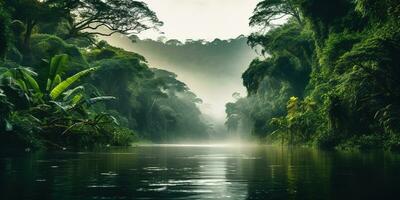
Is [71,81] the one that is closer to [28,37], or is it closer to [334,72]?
[334,72]

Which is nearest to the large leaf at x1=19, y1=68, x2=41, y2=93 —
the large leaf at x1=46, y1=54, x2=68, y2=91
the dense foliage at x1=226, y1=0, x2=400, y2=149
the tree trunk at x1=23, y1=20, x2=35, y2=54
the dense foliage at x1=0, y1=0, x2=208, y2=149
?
the dense foliage at x1=0, y1=0, x2=208, y2=149

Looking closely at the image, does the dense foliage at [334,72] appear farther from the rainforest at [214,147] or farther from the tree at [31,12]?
the tree at [31,12]

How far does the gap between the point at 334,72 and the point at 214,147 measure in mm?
17671

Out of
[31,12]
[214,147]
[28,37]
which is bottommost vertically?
[214,147]

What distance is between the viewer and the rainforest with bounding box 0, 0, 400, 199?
8953 millimetres

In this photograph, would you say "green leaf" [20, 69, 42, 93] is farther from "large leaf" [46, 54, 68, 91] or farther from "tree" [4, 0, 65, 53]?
"tree" [4, 0, 65, 53]

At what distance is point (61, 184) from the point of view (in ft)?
28.3

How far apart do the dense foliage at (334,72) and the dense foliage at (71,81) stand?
47.3 feet

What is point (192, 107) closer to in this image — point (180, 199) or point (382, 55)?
point (382, 55)

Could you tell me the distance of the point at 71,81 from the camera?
3075 centimetres

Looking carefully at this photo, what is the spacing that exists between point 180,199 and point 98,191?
154 cm

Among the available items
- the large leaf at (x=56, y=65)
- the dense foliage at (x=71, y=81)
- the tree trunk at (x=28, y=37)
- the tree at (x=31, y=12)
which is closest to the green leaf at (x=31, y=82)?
the dense foliage at (x=71, y=81)

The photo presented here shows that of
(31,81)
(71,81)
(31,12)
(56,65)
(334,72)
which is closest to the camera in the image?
(31,81)

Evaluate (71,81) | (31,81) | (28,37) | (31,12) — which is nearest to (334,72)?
(71,81)
